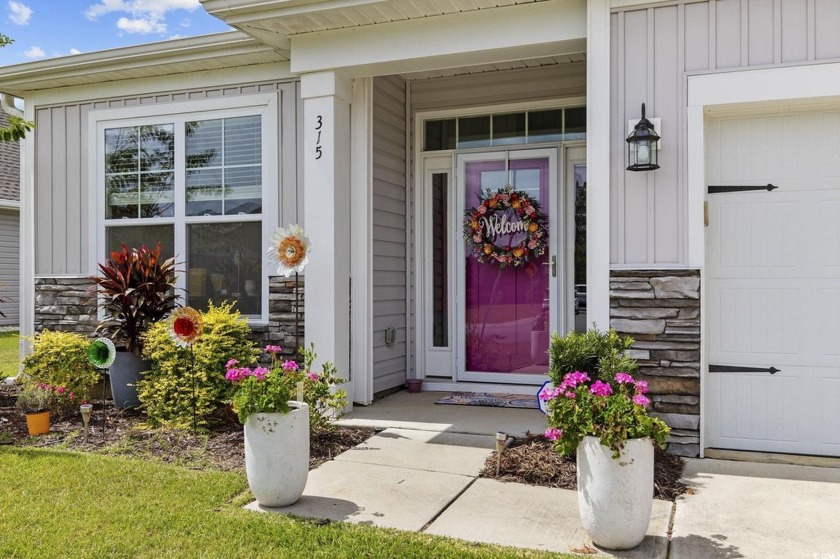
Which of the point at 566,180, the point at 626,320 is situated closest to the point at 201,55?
the point at 566,180

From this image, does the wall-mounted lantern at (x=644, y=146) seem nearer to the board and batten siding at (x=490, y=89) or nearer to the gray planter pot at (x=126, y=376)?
the board and batten siding at (x=490, y=89)

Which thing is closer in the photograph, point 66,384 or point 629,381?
point 629,381

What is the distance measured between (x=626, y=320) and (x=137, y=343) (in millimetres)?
3822

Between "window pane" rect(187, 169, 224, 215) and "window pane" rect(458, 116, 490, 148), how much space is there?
218 cm

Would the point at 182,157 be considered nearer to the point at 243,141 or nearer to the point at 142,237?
the point at 243,141

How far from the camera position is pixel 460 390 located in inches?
244

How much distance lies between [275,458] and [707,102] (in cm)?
320

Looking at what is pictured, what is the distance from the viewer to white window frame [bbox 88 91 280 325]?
18.9 ft

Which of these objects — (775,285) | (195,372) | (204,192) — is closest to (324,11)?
(204,192)

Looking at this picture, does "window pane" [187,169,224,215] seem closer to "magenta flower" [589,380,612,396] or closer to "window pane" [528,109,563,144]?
"window pane" [528,109,563,144]

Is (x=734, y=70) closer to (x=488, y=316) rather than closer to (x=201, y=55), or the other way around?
→ (x=488, y=316)

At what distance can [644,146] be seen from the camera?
4.07 metres

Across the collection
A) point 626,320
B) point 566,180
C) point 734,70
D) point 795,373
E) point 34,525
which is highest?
point 734,70

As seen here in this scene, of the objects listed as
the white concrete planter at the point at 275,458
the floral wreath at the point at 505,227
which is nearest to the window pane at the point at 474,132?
the floral wreath at the point at 505,227
